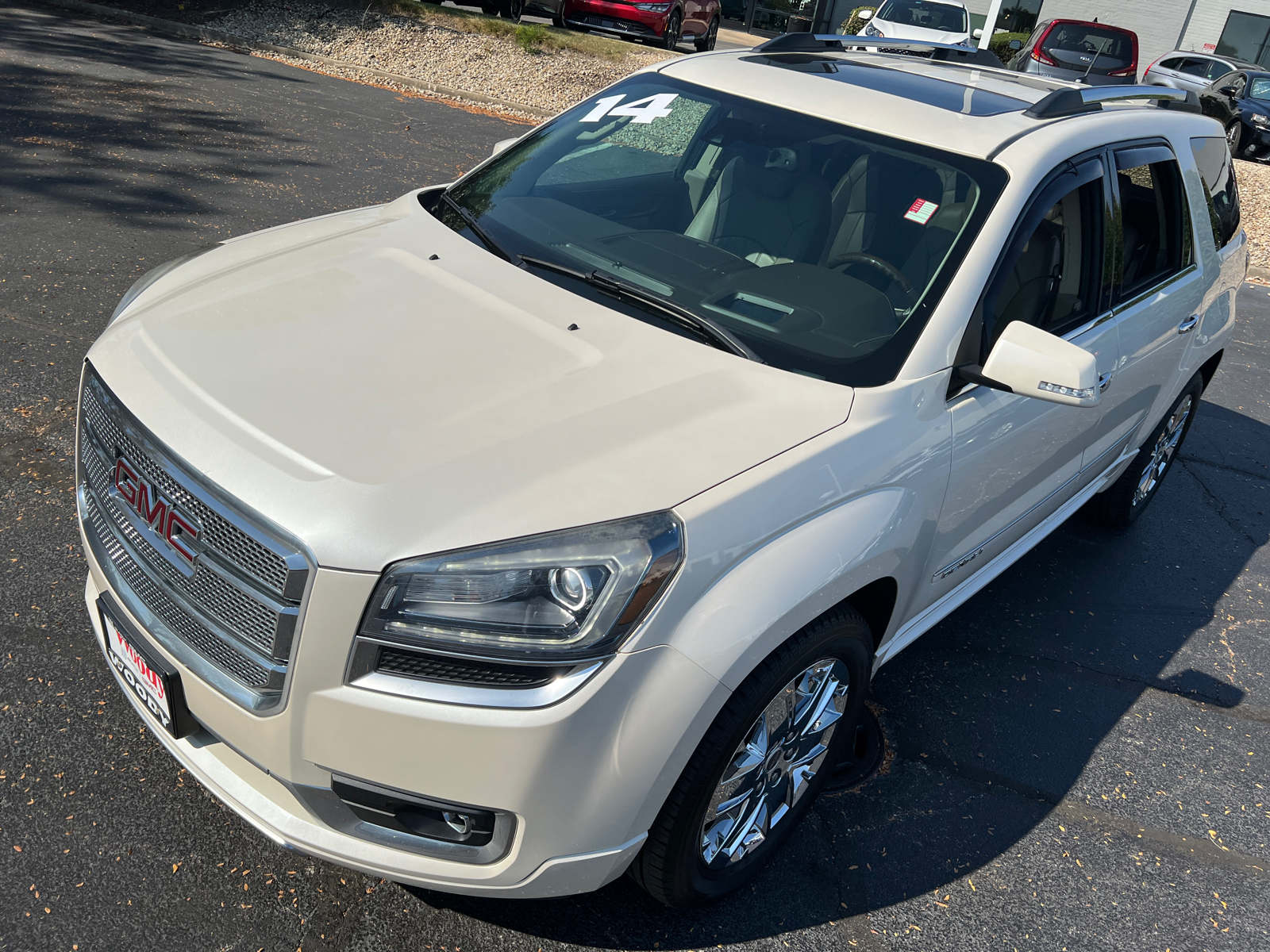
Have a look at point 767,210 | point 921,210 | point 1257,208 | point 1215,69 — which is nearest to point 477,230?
point 767,210

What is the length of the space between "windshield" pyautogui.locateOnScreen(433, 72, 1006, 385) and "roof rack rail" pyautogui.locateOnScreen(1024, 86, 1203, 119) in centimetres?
57

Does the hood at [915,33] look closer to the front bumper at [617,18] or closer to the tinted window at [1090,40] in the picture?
the tinted window at [1090,40]

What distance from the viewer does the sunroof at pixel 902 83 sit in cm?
316

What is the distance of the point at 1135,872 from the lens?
2869mm

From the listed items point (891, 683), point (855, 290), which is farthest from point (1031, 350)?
point (891, 683)

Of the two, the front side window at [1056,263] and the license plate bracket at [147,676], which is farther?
the front side window at [1056,263]

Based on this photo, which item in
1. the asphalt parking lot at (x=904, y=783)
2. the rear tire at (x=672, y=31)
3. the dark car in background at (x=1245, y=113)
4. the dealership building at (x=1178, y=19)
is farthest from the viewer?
the dealership building at (x=1178, y=19)

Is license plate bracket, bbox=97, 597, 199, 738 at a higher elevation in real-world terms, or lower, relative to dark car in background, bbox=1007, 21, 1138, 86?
lower

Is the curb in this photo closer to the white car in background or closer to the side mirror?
the white car in background

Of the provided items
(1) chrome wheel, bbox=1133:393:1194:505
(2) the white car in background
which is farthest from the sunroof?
(2) the white car in background

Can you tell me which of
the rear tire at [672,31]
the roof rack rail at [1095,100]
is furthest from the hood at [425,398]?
the rear tire at [672,31]

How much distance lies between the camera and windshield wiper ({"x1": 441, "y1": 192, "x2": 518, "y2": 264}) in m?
2.92

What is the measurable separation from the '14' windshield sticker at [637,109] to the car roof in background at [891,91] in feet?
0.37

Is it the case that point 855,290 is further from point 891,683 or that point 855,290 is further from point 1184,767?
point 1184,767
